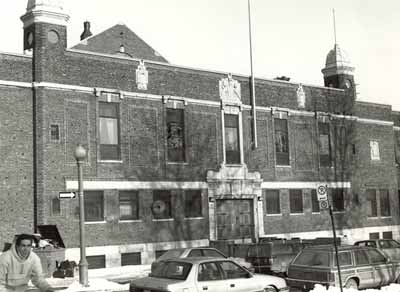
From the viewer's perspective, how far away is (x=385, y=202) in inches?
1655

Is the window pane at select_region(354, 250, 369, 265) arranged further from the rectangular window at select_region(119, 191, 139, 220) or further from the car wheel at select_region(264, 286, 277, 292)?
the rectangular window at select_region(119, 191, 139, 220)

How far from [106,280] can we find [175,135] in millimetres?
10959

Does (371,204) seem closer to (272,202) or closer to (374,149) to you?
(374,149)

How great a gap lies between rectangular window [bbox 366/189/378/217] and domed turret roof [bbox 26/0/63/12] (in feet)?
79.0

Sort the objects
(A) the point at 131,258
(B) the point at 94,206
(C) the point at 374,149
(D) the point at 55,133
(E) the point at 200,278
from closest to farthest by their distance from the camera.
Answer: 1. (E) the point at 200,278
2. (D) the point at 55,133
3. (B) the point at 94,206
4. (A) the point at 131,258
5. (C) the point at 374,149

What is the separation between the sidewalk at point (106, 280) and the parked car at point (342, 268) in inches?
236

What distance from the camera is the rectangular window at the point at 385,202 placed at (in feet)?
137

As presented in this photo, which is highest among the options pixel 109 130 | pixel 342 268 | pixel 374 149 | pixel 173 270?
pixel 109 130

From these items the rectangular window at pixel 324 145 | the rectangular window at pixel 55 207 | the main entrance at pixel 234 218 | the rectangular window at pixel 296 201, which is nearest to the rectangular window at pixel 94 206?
the rectangular window at pixel 55 207

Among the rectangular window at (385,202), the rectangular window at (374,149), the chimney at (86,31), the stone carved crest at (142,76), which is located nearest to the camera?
the stone carved crest at (142,76)

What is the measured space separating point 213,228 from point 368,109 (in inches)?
633

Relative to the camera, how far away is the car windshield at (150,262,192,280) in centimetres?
1336

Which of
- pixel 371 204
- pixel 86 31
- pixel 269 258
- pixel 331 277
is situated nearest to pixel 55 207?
pixel 269 258

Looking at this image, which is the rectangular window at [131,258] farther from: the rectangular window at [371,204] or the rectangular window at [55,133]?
the rectangular window at [371,204]
